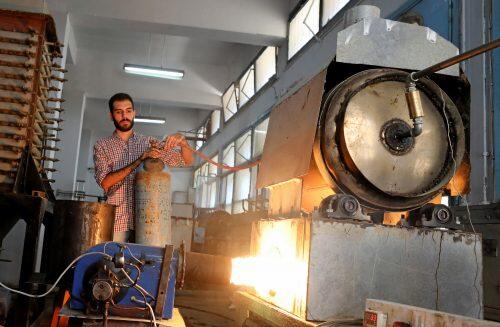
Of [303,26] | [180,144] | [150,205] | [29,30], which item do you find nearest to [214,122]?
[303,26]

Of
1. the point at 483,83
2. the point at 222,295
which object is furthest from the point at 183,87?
the point at 483,83

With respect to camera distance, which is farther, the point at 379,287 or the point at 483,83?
the point at 483,83

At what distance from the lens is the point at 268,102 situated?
800 centimetres

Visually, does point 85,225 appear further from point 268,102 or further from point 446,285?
point 268,102

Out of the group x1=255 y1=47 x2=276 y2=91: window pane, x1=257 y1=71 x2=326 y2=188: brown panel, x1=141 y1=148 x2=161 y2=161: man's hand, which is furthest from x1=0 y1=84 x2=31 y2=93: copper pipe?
x1=255 y1=47 x2=276 y2=91: window pane

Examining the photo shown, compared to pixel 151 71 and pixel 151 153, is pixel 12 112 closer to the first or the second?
A: pixel 151 153

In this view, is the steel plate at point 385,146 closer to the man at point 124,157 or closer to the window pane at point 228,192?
the man at point 124,157

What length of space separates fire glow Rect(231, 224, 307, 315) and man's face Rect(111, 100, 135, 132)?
3.40 ft

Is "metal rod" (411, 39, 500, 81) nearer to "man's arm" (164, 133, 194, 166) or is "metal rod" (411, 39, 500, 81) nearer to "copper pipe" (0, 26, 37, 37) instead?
"man's arm" (164, 133, 194, 166)

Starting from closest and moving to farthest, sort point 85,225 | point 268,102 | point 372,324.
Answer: point 372,324
point 85,225
point 268,102

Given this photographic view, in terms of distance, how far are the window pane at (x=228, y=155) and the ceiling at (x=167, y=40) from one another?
1.07 metres

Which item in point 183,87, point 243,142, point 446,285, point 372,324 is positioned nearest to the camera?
point 372,324

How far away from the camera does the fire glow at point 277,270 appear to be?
2104mm

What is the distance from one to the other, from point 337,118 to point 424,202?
610 mm
